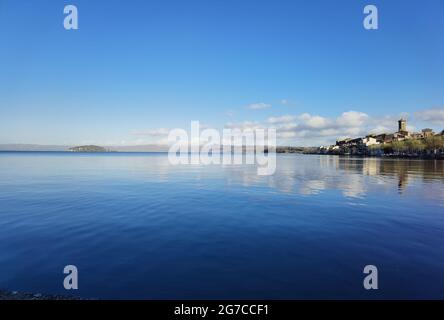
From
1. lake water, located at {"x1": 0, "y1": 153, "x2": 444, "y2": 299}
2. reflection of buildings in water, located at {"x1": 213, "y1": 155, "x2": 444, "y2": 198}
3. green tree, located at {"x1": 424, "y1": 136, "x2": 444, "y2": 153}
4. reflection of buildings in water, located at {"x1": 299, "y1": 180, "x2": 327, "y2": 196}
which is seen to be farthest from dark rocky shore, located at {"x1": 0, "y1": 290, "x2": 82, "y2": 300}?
green tree, located at {"x1": 424, "y1": 136, "x2": 444, "y2": 153}

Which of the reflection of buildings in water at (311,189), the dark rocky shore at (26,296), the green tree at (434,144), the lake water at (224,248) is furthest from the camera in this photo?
the green tree at (434,144)

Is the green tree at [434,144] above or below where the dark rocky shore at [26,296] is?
above

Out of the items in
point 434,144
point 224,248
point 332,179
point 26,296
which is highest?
point 434,144

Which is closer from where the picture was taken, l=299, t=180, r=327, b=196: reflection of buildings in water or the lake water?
the lake water

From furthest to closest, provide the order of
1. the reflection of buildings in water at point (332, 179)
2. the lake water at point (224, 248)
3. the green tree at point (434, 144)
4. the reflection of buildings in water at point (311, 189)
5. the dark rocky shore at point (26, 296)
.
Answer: the green tree at point (434, 144), the reflection of buildings in water at point (332, 179), the reflection of buildings in water at point (311, 189), the lake water at point (224, 248), the dark rocky shore at point (26, 296)

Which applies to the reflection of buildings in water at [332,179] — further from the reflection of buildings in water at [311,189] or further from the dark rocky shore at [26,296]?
the dark rocky shore at [26,296]

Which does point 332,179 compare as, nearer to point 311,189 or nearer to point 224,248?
point 311,189

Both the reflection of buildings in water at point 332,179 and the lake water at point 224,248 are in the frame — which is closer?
the lake water at point 224,248

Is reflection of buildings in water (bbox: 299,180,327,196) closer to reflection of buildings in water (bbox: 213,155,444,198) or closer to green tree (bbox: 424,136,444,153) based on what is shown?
reflection of buildings in water (bbox: 213,155,444,198)

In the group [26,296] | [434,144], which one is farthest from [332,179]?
[434,144]

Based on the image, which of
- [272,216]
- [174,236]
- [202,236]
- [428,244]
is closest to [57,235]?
[174,236]

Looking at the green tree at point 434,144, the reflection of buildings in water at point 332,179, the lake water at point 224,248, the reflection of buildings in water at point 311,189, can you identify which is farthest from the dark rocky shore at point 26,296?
the green tree at point 434,144

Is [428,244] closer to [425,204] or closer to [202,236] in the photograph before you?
[202,236]

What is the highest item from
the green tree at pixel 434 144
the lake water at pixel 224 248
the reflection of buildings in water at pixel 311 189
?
the green tree at pixel 434 144
